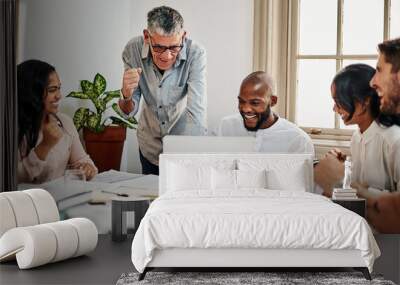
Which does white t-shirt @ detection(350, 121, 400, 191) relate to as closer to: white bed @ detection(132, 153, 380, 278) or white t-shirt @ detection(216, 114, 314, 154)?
white t-shirt @ detection(216, 114, 314, 154)

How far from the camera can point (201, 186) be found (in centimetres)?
811

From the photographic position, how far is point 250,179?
26.5ft

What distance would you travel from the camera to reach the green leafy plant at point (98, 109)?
360 inches

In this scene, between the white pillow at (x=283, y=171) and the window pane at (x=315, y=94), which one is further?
the window pane at (x=315, y=94)

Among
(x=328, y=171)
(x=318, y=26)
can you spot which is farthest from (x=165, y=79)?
(x=328, y=171)

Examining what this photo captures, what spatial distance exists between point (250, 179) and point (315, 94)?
1.65 metres

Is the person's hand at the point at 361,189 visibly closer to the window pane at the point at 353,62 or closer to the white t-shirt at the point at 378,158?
the white t-shirt at the point at 378,158

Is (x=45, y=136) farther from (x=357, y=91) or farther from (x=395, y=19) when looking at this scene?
(x=395, y=19)

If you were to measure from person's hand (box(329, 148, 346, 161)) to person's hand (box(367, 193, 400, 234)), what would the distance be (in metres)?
0.58

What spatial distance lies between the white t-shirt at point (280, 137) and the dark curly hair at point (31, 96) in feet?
7.44

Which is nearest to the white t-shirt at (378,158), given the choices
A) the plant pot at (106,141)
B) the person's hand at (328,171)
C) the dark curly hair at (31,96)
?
the person's hand at (328,171)

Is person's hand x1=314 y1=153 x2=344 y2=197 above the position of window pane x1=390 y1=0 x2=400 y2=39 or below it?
below

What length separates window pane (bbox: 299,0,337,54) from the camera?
9.08m

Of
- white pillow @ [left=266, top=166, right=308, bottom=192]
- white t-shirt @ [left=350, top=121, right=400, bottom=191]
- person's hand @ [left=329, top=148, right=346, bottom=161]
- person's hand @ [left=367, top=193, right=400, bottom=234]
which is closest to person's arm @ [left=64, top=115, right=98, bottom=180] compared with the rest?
white pillow @ [left=266, top=166, right=308, bottom=192]
